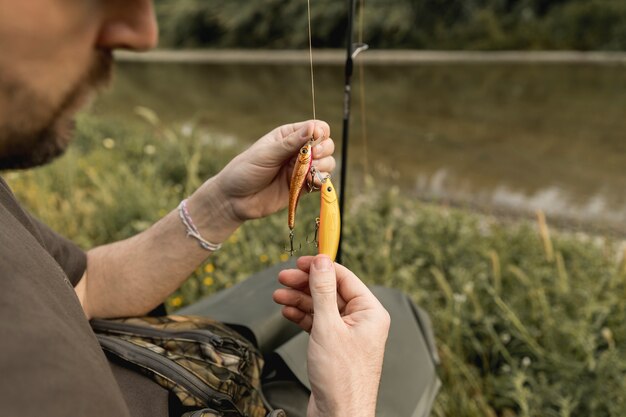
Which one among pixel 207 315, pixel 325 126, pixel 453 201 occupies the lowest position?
pixel 453 201

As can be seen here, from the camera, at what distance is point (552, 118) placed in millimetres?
9445

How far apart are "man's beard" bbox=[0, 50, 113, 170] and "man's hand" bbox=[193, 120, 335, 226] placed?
547 millimetres

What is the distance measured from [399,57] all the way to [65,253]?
18571 millimetres

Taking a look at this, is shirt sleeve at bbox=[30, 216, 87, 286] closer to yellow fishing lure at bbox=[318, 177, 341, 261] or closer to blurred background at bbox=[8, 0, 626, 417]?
blurred background at bbox=[8, 0, 626, 417]

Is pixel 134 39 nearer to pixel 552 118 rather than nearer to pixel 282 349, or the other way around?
pixel 282 349

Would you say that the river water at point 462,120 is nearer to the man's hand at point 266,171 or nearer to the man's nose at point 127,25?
the man's hand at point 266,171

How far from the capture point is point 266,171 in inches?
58.6

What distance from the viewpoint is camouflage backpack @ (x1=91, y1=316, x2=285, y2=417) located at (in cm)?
127

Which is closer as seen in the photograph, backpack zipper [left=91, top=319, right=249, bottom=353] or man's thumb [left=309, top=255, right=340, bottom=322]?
man's thumb [left=309, top=255, right=340, bottom=322]

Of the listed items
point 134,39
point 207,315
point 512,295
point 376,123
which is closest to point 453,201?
point 512,295

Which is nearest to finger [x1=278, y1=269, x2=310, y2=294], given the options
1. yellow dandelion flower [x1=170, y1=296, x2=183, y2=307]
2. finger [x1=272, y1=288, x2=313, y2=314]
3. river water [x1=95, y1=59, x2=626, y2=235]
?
finger [x1=272, y1=288, x2=313, y2=314]

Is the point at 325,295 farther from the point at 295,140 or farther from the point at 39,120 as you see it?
the point at 39,120

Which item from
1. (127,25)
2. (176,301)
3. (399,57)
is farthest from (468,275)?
(399,57)

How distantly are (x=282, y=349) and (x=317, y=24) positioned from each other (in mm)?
20186
